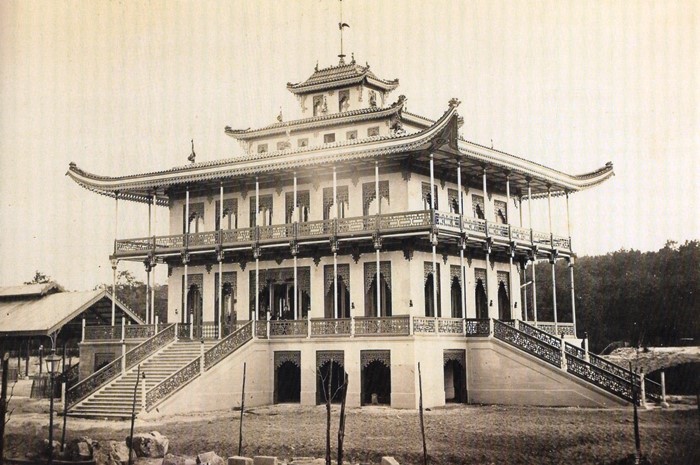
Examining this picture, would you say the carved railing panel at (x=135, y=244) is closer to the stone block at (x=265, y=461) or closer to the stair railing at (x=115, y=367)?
the stair railing at (x=115, y=367)

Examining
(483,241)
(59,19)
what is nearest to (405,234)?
(483,241)

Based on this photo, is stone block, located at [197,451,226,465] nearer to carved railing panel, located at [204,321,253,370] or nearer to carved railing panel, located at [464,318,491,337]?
carved railing panel, located at [204,321,253,370]

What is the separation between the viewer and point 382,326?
95.6 ft

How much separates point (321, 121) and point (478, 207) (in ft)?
29.4

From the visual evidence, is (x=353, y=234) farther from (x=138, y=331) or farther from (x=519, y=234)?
(x=138, y=331)

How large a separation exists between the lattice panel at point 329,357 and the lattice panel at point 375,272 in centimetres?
330

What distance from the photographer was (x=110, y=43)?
21.2 metres

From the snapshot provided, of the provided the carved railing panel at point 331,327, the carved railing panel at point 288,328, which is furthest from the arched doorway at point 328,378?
the carved railing panel at point 288,328

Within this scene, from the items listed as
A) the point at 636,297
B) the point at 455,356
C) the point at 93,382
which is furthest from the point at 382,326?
the point at 636,297

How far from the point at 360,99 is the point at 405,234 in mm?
12435

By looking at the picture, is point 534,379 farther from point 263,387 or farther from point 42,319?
point 42,319

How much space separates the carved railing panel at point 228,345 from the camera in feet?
95.5

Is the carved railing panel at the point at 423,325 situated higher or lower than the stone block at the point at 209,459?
higher

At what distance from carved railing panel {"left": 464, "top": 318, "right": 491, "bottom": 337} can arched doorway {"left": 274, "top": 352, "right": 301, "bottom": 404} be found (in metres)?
6.43
